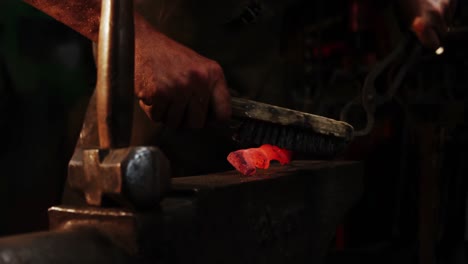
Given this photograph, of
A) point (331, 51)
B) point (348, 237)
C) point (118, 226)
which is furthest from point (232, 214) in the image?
point (331, 51)

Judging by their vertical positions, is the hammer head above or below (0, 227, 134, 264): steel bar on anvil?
above

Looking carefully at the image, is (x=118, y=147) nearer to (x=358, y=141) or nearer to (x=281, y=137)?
(x=281, y=137)

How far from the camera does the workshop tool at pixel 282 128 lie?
114 cm

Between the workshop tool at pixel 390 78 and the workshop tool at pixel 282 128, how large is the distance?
0.35 meters

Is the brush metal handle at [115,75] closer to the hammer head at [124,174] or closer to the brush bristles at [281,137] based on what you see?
the hammer head at [124,174]

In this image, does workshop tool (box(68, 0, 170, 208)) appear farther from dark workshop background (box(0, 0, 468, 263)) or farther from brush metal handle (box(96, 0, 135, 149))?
dark workshop background (box(0, 0, 468, 263))

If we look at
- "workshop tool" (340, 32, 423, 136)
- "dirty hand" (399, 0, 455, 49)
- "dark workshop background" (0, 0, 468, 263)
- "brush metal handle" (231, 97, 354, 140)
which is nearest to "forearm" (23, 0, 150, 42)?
"brush metal handle" (231, 97, 354, 140)

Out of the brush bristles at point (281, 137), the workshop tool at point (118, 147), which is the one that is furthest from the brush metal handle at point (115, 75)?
the brush bristles at point (281, 137)

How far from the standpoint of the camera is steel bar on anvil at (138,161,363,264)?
0.81 meters

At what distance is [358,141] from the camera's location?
3.12 m

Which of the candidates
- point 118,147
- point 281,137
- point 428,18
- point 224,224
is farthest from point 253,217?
point 428,18

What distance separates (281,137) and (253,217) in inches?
9.6

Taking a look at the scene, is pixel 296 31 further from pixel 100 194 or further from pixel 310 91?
pixel 100 194

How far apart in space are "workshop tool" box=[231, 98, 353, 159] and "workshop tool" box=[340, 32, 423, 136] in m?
0.35
